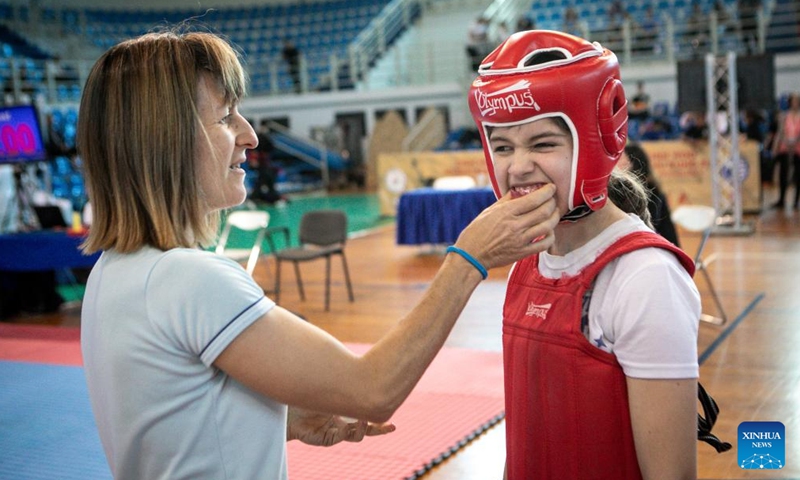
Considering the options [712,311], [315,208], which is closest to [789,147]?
[712,311]

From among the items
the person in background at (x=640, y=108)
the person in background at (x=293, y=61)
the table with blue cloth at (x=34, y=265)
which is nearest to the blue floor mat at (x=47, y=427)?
the table with blue cloth at (x=34, y=265)

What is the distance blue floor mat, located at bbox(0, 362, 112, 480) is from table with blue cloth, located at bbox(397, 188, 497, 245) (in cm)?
450

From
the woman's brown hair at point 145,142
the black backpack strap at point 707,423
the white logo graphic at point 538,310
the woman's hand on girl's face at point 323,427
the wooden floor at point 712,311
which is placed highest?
the woman's brown hair at point 145,142

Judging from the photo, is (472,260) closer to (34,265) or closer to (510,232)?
(510,232)

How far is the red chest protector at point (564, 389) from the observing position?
1.39m

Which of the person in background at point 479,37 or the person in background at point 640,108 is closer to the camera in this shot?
the person in background at point 640,108

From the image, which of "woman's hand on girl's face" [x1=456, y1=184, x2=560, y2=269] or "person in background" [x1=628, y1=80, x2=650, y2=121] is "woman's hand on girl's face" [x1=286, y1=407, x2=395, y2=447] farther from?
"person in background" [x1=628, y1=80, x2=650, y2=121]

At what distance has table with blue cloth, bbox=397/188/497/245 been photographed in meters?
8.73

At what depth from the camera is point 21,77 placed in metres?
16.6

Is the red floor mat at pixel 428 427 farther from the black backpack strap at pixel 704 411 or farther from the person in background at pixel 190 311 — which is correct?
the person in background at pixel 190 311

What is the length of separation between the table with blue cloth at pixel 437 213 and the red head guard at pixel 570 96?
7139mm

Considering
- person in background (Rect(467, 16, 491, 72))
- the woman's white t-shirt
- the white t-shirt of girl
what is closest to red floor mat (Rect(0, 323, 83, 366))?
the woman's white t-shirt

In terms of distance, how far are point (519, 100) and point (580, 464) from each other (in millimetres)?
631

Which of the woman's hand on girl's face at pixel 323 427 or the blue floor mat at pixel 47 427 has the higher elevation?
the woman's hand on girl's face at pixel 323 427
